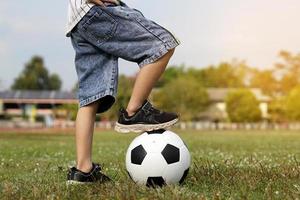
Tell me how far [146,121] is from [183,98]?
71938 mm

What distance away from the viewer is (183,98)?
76.4 m

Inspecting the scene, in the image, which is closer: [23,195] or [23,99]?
[23,195]

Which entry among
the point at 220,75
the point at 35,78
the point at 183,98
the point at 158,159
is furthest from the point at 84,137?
the point at 35,78

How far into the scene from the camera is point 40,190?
13.9ft

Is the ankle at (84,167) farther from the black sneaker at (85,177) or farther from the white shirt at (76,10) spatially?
the white shirt at (76,10)

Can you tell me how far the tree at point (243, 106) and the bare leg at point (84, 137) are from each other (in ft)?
235

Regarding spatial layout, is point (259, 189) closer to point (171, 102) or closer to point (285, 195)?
point (285, 195)

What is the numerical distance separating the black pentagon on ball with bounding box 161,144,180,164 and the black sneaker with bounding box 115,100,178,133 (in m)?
0.19

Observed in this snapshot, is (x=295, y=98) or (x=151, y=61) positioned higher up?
(x=151, y=61)

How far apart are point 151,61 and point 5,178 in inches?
88.4

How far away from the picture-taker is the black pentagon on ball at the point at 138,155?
15.1ft

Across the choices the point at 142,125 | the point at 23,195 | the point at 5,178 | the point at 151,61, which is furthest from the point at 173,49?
the point at 5,178

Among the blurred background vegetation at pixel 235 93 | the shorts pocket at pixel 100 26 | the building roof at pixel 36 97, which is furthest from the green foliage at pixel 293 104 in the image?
the shorts pocket at pixel 100 26

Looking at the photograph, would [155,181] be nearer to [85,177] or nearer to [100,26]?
[85,177]
